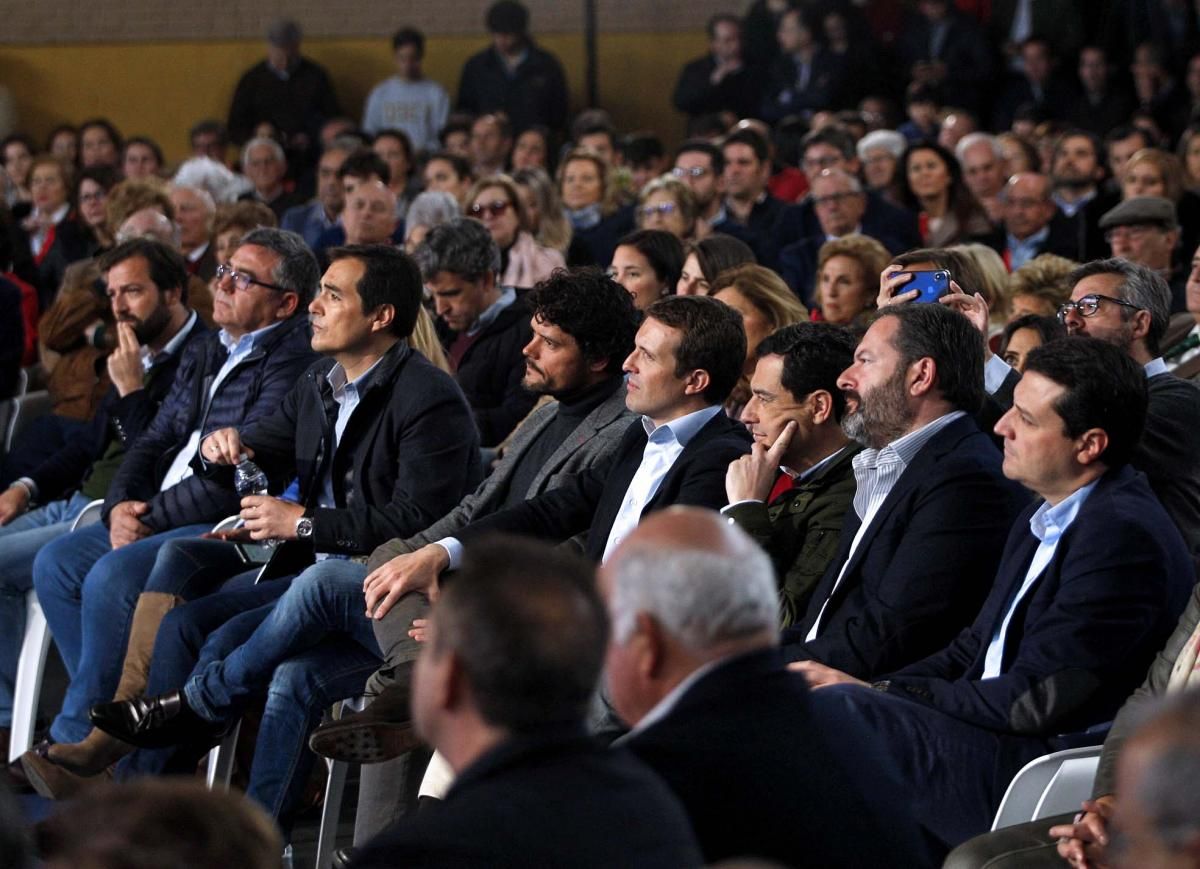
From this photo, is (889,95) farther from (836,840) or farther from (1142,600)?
(836,840)

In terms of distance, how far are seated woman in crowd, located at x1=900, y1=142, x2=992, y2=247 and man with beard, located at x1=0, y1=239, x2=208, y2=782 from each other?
3345 millimetres

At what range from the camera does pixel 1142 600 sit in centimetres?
297

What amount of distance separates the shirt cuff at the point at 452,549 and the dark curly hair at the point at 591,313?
1.83 feet

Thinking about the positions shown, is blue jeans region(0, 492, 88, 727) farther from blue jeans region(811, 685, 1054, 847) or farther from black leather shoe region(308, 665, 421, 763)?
blue jeans region(811, 685, 1054, 847)

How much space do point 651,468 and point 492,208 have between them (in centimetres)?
315

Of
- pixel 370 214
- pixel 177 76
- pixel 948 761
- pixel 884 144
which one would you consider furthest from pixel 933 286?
pixel 177 76

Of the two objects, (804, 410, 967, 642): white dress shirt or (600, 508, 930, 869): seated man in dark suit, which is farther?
(804, 410, 967, 642): white dress shirt

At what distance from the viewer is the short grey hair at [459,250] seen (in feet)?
18.4

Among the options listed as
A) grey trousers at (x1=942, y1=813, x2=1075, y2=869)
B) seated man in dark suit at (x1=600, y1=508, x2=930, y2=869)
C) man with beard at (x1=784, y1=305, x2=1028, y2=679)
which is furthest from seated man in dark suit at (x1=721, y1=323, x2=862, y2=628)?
seated man in dark suit at (x1=600, y1=508, x2=930, y2=869)

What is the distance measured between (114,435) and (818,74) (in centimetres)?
694

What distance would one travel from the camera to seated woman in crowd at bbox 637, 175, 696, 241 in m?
→ 6.89

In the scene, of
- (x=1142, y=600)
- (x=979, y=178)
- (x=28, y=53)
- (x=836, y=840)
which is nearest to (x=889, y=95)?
(x=979, y=178)

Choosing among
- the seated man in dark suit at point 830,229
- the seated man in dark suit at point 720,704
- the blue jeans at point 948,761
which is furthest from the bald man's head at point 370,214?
the seated man in dark suit at point 720,704

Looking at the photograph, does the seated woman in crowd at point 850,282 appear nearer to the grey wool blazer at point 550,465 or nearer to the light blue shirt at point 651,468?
the grey wool blazer at point 550,465
